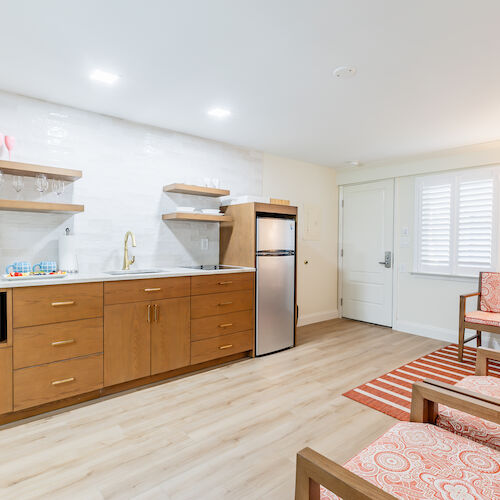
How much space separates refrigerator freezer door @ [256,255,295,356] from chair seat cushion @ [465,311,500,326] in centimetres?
185

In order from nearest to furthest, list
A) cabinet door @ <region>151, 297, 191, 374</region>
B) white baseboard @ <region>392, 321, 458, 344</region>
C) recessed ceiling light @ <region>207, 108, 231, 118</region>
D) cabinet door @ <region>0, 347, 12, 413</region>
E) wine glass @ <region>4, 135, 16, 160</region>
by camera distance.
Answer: cabinet door @ <region>0, 347, 12, 413</region> → wine glass @ <region>4, 135, 16, 160</region> → cabinet door @ <region>151, 297, 191, 374</region> → recessed ceiling light @ <region>207, 108, 231, 118</region> → white baseboard @ <region>392, 321, 458, 344</region>

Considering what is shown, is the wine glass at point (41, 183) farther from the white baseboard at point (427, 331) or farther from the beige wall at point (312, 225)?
the white baseboard at point (427, 331)

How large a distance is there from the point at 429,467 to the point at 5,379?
96.5 inches

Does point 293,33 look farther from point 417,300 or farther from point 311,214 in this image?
point 417,300

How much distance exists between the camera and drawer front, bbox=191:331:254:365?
10.5ft

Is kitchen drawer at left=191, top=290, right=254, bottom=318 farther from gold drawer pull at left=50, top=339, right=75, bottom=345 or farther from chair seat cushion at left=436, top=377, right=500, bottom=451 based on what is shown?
chair seat cushion at left=436, top=377, right=500, bottom=451

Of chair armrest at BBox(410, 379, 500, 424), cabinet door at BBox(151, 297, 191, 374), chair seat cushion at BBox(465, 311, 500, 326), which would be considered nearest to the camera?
chair armrest at BBox(410, 379, 500, 424)

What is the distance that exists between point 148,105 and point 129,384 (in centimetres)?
240

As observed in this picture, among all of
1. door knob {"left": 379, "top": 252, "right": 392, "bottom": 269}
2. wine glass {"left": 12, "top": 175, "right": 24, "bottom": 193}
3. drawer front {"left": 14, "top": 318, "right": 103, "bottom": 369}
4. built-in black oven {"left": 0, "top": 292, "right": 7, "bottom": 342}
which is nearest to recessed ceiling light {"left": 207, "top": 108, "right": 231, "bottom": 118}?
wine glass {"left": 12, "top": 175, "right": 24, "bottom": 193}

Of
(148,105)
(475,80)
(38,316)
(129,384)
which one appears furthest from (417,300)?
(38,316)

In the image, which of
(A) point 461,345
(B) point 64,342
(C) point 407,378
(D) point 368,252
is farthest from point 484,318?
(B) point 64,342

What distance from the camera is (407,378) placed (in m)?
3.12

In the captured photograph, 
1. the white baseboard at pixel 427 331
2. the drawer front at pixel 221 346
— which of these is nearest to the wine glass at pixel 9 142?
the drawer front at pixel 221 346

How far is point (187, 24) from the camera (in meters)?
1.91
